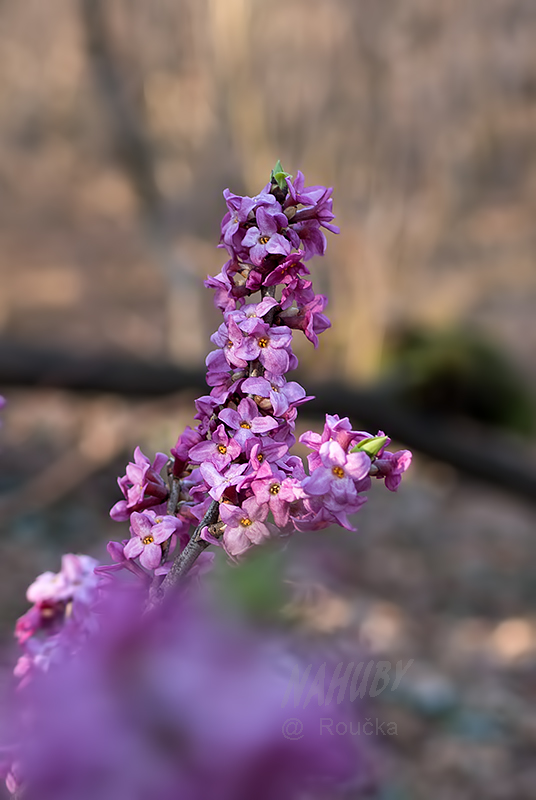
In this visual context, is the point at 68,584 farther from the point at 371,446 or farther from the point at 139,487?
the point at 371,446

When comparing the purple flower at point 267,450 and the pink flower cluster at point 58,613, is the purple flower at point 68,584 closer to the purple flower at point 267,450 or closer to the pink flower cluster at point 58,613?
the pink flower cluster at point 58,613

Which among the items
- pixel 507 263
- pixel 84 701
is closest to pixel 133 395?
pixel 84 701

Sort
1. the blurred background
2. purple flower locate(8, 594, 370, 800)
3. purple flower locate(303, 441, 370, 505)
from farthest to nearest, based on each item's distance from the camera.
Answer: the blurred background < purple flower locate(303, 441, 370, 505) < purple flower locate(8, 594, 370, 800)

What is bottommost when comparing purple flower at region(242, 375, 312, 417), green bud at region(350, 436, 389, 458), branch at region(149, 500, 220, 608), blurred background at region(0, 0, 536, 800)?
blurred background at region(0, 0, 536, 800)

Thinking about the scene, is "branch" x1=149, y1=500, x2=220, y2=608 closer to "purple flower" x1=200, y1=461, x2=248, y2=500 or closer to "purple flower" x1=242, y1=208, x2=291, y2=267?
"purple flower" x1=200, y1=461, x2=248, y2=500

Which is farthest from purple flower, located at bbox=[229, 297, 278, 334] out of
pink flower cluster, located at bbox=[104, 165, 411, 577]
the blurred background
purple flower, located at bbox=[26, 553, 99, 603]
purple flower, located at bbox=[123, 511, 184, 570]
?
the blurred background

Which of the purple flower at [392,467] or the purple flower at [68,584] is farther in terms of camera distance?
the purple flower at [68,584]

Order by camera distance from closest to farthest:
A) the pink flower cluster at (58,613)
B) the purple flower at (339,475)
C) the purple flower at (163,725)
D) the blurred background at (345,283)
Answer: the purple flower at (163,725) → the purple flower at (339,475) → the pink flower cluster at (58,613) → the blurred background at (345,283)

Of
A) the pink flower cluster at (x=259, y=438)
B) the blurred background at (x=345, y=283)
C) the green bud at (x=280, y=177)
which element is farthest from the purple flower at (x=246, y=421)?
the blurred background at (x=345, y=283)
